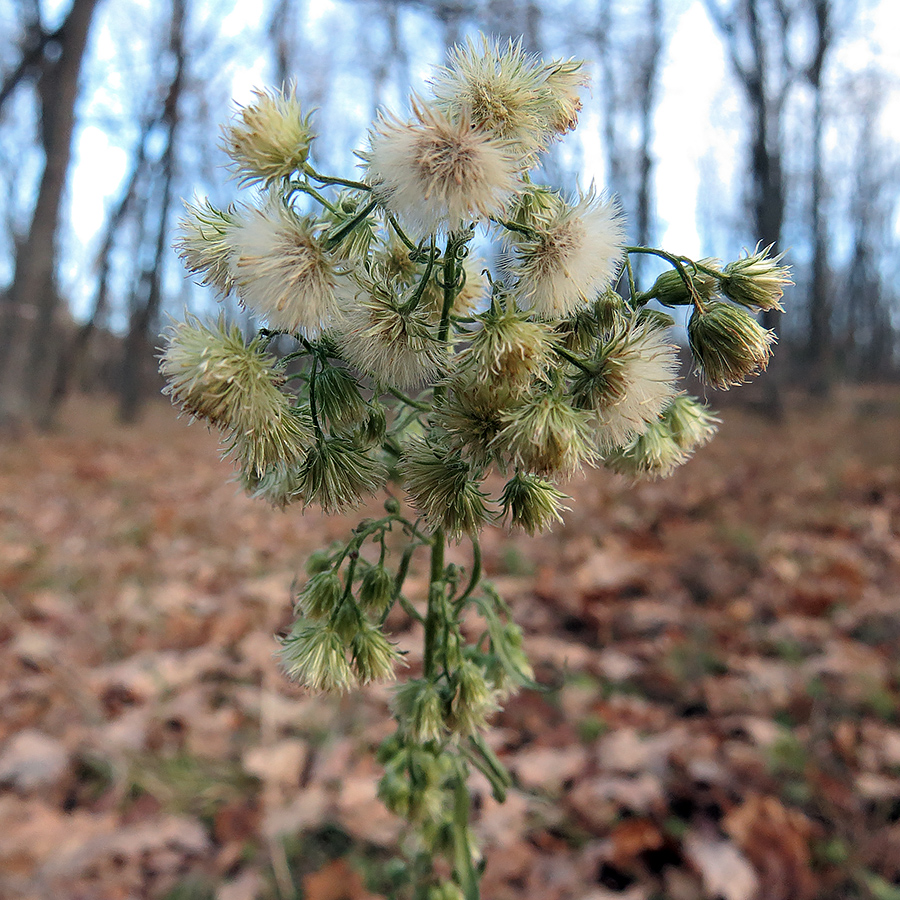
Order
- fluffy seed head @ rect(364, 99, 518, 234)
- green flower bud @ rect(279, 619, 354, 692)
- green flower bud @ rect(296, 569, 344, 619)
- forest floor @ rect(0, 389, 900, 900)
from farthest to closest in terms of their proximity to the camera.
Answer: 1. forest floor @ rect(0, 389, 900, 900)
2. green flower bud @ rect(296, 569, 344, 619)
3. green flower bud @ rect(279, 619, 354, 692)
4. fluffy seed head @ rect(364, 99, 518, 234)

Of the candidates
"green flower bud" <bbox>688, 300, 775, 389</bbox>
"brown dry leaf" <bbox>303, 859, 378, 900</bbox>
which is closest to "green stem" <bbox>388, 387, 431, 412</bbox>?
"green flower bud" <bbox>688, 300, 775, 389</bbox>

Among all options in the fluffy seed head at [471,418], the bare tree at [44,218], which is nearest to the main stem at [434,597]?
the fluffy seed head at [471,418]

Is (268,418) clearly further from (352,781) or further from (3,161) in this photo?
(3,161)

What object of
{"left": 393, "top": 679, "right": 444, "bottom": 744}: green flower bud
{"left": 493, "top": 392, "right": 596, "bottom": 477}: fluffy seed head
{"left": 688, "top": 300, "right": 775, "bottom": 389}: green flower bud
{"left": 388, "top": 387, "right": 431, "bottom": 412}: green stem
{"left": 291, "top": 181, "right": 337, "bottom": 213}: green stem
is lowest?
{"left": 393, "top": 679, "right": 444, "bottom": 744}: green flower bud

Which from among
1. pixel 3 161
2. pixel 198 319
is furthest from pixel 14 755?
pixel 3 161

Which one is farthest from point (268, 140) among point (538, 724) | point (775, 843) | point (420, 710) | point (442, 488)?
point (538, 724)

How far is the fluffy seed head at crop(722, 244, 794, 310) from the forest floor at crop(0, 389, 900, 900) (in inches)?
29.7

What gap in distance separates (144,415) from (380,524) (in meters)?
14.5

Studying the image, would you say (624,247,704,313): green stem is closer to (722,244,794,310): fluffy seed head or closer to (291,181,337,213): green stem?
(722,244,794,310): fluffy seed head

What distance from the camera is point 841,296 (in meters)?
35.2

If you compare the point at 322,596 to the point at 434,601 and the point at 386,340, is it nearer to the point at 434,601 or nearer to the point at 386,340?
the point at 434,601

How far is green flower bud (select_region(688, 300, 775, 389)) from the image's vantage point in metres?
0.94

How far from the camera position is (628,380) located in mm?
894

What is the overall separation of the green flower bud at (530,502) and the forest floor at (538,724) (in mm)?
686
